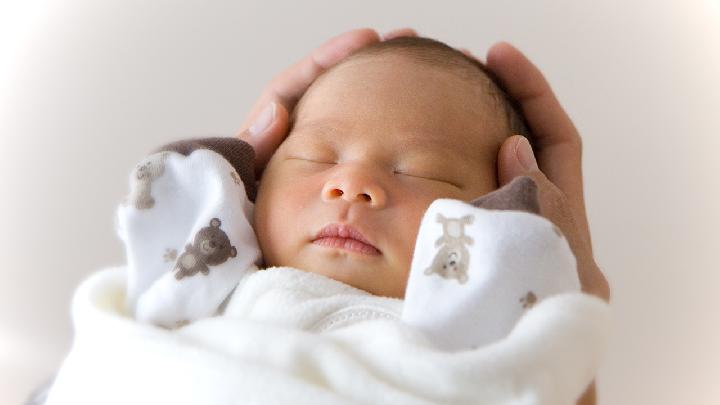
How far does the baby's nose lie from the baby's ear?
148mm

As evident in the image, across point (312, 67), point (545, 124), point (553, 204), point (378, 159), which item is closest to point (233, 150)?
point (378, 159)

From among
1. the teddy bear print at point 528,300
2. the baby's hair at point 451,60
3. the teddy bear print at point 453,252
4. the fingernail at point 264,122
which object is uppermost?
the baby's hair at point 451,60

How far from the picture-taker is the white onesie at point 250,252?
30.8 inches

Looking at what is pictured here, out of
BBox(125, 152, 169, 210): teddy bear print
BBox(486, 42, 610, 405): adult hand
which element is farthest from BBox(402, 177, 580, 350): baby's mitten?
BBox(486, 42, 610, 405): adult hand

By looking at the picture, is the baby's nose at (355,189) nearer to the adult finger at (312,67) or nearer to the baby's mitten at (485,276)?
the baby's mitten at (485,276)

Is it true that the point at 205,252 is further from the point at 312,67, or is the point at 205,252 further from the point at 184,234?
the point at 312,67

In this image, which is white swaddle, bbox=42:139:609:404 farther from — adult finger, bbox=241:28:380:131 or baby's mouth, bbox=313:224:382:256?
adult finger, bbox=241:28:380:131

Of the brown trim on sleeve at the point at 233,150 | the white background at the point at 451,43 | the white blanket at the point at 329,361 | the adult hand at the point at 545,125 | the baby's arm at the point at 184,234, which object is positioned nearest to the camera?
the white blanket at the point at 329,361

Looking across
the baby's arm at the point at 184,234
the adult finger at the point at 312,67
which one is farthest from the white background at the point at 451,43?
the baby's arm at the point at 184,234


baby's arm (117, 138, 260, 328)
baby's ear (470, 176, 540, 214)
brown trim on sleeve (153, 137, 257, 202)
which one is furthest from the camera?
brown trim on sleeve (153, 137, 257, 202)

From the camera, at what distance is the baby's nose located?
97 cm

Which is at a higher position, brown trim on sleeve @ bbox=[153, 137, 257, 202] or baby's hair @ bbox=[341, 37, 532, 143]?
baby's hair @ bbox=[341, 37, 532, 143]

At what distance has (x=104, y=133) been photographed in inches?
71.6

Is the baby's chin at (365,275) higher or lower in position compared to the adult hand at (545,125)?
lower
